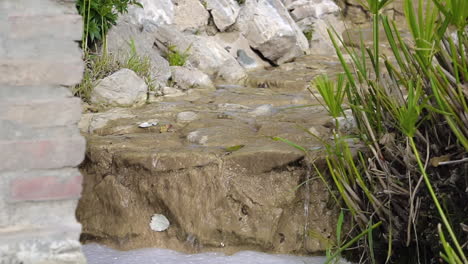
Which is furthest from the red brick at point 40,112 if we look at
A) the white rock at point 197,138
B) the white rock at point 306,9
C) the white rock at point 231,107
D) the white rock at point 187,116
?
the white rock at point 306,9

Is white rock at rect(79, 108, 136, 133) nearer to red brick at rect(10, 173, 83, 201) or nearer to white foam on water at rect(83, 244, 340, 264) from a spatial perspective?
white foam on water at rect(83, 244, 340, 264)

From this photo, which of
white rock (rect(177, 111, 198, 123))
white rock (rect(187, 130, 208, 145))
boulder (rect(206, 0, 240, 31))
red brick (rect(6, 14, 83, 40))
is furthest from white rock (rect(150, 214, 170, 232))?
boulder (rect(206, 0, 240, 31))

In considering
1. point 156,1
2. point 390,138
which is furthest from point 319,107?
point 156,1

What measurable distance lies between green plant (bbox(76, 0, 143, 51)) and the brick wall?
2834 millimetres

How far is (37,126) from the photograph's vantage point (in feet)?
6.31

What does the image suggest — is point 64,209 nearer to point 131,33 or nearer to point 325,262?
point 325,262

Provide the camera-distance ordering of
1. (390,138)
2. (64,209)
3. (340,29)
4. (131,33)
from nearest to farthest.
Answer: (64,209) < (390,138) < (131,33) < (340,29)

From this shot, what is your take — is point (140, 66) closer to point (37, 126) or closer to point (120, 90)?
point (120, 90)

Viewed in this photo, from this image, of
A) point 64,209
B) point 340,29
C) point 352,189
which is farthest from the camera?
point 340,29

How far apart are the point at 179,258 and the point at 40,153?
134 centimetres

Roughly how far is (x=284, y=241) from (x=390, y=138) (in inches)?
30.7

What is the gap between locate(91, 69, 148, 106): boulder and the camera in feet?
15.0

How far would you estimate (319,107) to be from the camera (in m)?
4.30

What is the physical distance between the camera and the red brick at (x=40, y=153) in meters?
1.91
